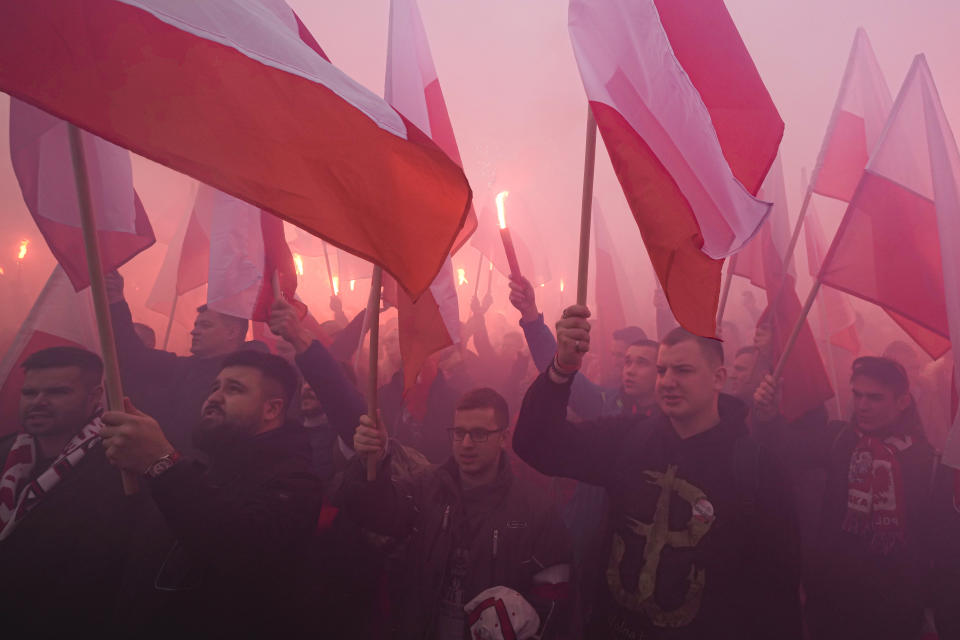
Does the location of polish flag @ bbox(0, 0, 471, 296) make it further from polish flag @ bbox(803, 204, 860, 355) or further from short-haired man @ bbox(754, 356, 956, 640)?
polish flag @ bbox(803, 204, 860, 355)

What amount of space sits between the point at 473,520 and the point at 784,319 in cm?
267

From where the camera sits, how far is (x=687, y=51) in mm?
2039

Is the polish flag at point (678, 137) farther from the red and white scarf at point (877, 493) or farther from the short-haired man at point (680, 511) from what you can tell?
the red and white scarf at point (877, 493)

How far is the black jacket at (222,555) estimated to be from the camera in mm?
1677

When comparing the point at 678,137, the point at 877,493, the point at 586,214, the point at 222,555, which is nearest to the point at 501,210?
the point at 586,214

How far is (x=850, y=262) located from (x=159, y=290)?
223 inches

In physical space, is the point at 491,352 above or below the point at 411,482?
above

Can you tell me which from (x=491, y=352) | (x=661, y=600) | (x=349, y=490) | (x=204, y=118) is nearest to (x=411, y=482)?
(x=349, y=490)

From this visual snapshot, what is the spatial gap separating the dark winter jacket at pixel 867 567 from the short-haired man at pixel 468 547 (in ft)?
5.26

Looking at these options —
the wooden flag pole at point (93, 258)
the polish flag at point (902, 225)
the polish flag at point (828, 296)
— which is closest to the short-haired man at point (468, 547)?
the wooden flag pole at point (93, 258)

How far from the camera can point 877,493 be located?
2658 millimetres

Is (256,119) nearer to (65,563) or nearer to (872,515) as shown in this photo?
(65,563)

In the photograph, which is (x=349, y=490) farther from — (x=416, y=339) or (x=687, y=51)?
(x=687, y=51)

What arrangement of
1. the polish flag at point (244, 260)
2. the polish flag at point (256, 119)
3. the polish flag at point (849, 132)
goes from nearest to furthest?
the polish flag at point (256, 119) < the polish flag at point (244, 260) < the polish flag at point (849, 132)
